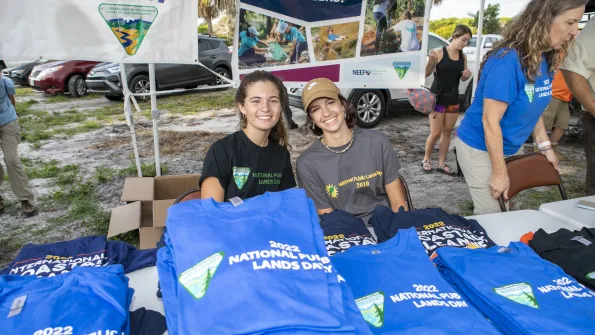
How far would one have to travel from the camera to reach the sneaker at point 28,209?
3.91 m

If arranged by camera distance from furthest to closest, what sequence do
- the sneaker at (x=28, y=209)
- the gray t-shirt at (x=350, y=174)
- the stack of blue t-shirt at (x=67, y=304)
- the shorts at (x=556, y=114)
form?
the shorts at (x=556, y=114)
the sneaker at (x=28, y=209)
the gray t-shirt at (x=350, y=174)
the stack of blue t-shirt at (x=67, y=304)

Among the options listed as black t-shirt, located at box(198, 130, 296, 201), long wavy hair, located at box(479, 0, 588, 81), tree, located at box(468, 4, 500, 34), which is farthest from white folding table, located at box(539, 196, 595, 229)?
tree, located at box(468, 4, 500, 34)

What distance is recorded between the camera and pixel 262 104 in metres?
1.99

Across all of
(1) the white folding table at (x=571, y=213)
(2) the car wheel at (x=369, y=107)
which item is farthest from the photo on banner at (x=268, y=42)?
(2) the car wheel at (x=369, y=107)

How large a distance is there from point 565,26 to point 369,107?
4.81 m

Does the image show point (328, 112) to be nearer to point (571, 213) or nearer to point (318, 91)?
point (318, 91)

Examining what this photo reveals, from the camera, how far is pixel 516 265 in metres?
1.21

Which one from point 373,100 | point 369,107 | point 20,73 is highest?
point 20,73

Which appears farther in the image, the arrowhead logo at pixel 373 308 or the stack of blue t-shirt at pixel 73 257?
the stack of blue t-shirt at pixel 73 257

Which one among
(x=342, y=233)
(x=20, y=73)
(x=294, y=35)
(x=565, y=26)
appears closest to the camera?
(x=342, y=233)

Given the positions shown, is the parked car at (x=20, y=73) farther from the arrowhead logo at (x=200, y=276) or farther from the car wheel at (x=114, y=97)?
the arrowhead logo at (x=200, y=276)

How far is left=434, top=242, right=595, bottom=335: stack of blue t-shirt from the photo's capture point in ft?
3.24

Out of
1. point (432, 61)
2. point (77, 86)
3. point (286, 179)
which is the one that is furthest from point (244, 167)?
point (77, 86)

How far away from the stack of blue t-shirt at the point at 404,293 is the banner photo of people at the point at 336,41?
244 cm
